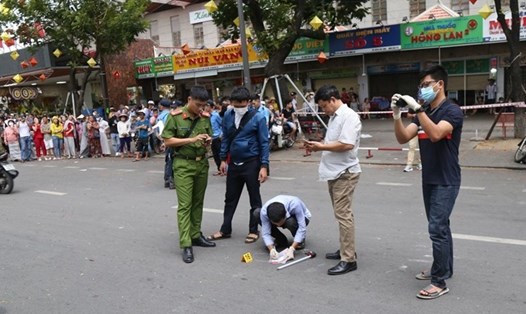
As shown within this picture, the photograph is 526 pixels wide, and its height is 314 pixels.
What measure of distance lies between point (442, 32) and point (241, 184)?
542 inches

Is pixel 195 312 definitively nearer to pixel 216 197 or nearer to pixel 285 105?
pixel 216 197

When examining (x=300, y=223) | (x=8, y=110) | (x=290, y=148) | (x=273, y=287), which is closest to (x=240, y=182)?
(x=300, y=223)

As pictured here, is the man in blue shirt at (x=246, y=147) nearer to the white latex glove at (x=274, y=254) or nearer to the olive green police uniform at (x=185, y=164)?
the olive green police uniform at (x=185, y=164)

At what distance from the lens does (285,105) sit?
16.0 meters

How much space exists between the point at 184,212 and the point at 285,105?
11.0 metres

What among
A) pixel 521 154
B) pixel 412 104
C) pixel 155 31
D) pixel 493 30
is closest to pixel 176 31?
pixel 155 31

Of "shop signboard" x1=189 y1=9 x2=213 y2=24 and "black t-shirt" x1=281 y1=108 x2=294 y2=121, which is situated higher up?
"shop signboard" x1=189 y1=9 x2=213 y2=24

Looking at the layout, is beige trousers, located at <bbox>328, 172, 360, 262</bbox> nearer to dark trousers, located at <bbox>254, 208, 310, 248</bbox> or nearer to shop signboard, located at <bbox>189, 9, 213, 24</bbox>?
dark trousers, located at <bbox>254, 208, 310, 248</bbox>

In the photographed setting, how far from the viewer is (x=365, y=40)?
722 inches

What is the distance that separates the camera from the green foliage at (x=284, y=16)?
49.6 ft

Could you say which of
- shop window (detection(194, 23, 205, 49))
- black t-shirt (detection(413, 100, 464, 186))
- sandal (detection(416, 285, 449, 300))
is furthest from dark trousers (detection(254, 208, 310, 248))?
shop window (detection(194, 23, 205, 49))

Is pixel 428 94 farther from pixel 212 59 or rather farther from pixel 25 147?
pixel 212 59

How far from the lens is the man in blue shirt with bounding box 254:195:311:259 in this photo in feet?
16.4

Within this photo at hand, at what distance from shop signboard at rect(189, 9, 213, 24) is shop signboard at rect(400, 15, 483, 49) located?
1344 centimetres
